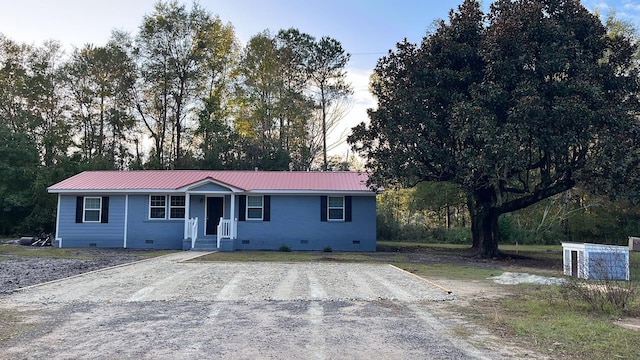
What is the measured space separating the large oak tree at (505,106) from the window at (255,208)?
15.8ft

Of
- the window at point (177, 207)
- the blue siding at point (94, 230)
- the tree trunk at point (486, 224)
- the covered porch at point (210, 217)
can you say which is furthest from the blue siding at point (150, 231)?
the tree trunk at point (486, 224)

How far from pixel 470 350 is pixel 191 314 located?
145 inches

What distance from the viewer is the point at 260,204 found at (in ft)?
64.2

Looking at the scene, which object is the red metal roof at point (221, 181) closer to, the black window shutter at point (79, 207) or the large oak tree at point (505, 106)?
the black window shutter at point (79, 207)

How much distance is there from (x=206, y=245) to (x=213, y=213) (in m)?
1.49

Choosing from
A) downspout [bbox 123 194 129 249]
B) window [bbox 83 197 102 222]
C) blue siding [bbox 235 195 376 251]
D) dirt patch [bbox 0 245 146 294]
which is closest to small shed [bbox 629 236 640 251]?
blue siding [bbox 235 195 376 251]

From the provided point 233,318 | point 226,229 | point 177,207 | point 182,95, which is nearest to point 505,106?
point 226,229

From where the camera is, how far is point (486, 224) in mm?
17766

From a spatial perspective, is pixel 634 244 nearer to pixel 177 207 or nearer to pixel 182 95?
pixel 177 207

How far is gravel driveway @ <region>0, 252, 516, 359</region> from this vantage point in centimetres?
466

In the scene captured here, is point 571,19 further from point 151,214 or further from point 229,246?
point 151,214

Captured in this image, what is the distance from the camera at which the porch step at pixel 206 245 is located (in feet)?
61.3

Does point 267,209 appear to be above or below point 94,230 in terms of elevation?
above

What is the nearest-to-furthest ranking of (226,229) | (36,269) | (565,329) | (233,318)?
(565,329) → (233,318) → (36,269) → (226,229)
